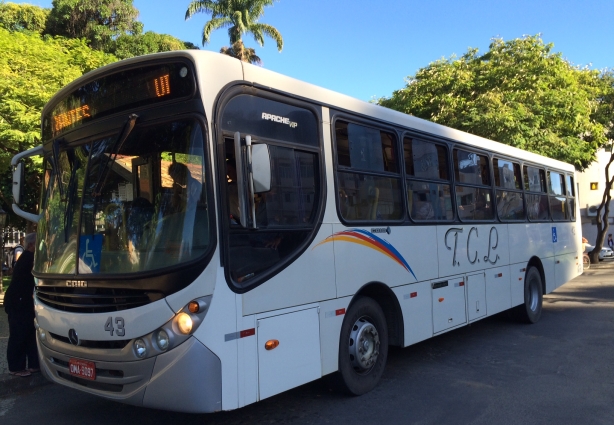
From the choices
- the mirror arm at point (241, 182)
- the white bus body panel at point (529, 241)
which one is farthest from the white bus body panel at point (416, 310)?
the white bus body panel at point (529, 241)

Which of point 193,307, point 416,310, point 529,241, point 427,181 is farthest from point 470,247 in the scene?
point 193,307

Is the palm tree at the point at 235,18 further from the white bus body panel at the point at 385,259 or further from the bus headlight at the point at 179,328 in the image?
the bus headlight at the point at 179,328

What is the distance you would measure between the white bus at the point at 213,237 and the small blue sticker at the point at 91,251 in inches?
0.5

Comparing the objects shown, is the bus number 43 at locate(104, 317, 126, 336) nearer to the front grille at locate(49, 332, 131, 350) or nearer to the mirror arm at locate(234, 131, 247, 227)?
the front grille at locate(49, 332, 131, 350)

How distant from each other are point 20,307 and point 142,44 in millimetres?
20155

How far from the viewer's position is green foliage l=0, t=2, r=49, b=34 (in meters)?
24.4

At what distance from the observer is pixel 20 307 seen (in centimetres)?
626

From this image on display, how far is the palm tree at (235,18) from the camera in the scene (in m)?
27.1

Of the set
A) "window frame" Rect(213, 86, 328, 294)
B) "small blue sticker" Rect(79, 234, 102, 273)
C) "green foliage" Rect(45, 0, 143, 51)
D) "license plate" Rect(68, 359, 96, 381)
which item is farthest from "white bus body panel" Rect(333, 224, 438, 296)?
"green foliage" Rect(45, 0, 143, 51)

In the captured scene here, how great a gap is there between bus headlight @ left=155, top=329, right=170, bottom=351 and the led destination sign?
72.0 inches

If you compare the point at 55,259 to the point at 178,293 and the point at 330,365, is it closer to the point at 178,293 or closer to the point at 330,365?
the point at 178,293

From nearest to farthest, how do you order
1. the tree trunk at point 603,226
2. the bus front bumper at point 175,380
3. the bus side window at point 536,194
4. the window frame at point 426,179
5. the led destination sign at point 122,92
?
1. the bus front bumper at point 175,380
2. the led destination sign at point 122,92
3. the window frame at point 426,179
4. the bus side window at point 536,194
5. the tree trunk at point 603,226

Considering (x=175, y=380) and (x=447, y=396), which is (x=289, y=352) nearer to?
(x=175, y=380)

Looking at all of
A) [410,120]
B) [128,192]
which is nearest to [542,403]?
[410,120]
